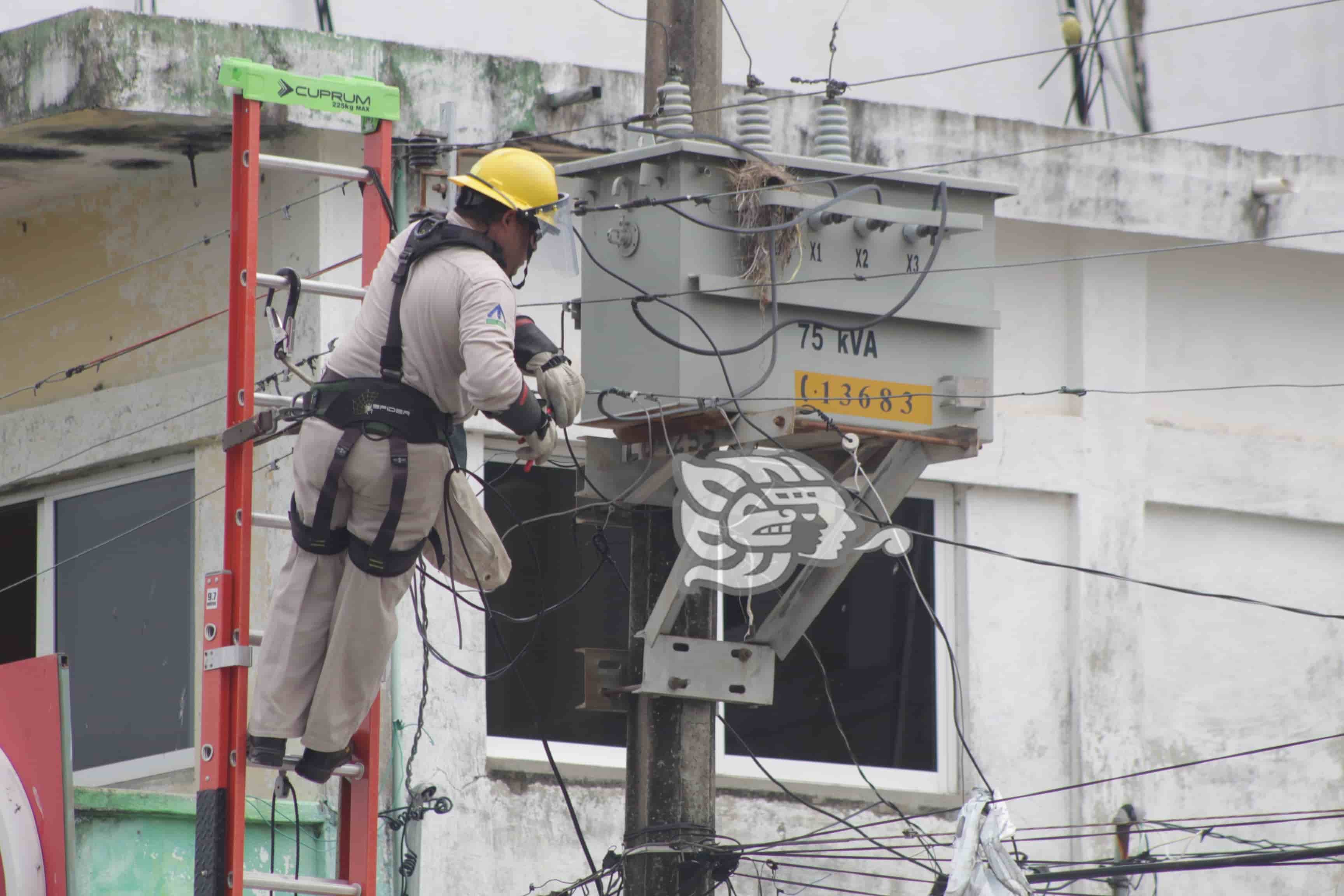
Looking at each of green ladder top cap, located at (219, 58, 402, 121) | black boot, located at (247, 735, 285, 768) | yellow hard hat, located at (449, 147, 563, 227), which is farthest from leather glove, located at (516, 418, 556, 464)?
green ladder top cap, located at (219, 58, 402, 121)

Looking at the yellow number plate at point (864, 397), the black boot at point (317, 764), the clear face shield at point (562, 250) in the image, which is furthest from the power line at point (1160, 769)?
the black boot at point (317, 764)

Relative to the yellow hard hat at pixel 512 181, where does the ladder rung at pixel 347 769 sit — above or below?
below

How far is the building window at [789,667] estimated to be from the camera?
12.0 metres

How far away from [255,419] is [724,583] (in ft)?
6.75

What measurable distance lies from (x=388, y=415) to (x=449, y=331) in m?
0.35

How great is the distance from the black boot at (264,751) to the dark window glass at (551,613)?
3.96m

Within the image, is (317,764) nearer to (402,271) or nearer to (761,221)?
(402,271)

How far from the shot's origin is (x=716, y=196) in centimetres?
908

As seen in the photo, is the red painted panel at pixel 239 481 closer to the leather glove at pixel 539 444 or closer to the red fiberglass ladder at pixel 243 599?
the red fiberglass ladder at pixel 243 599

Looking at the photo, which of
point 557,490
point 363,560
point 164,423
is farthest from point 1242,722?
point 363,560

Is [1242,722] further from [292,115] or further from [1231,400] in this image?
[292,115]

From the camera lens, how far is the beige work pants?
7.74 metres

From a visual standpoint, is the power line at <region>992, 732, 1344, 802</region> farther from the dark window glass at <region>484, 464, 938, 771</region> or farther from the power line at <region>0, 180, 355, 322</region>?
the power line at <region>0, 180, 355, 322</region>

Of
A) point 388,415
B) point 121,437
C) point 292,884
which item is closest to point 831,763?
point 121,437
